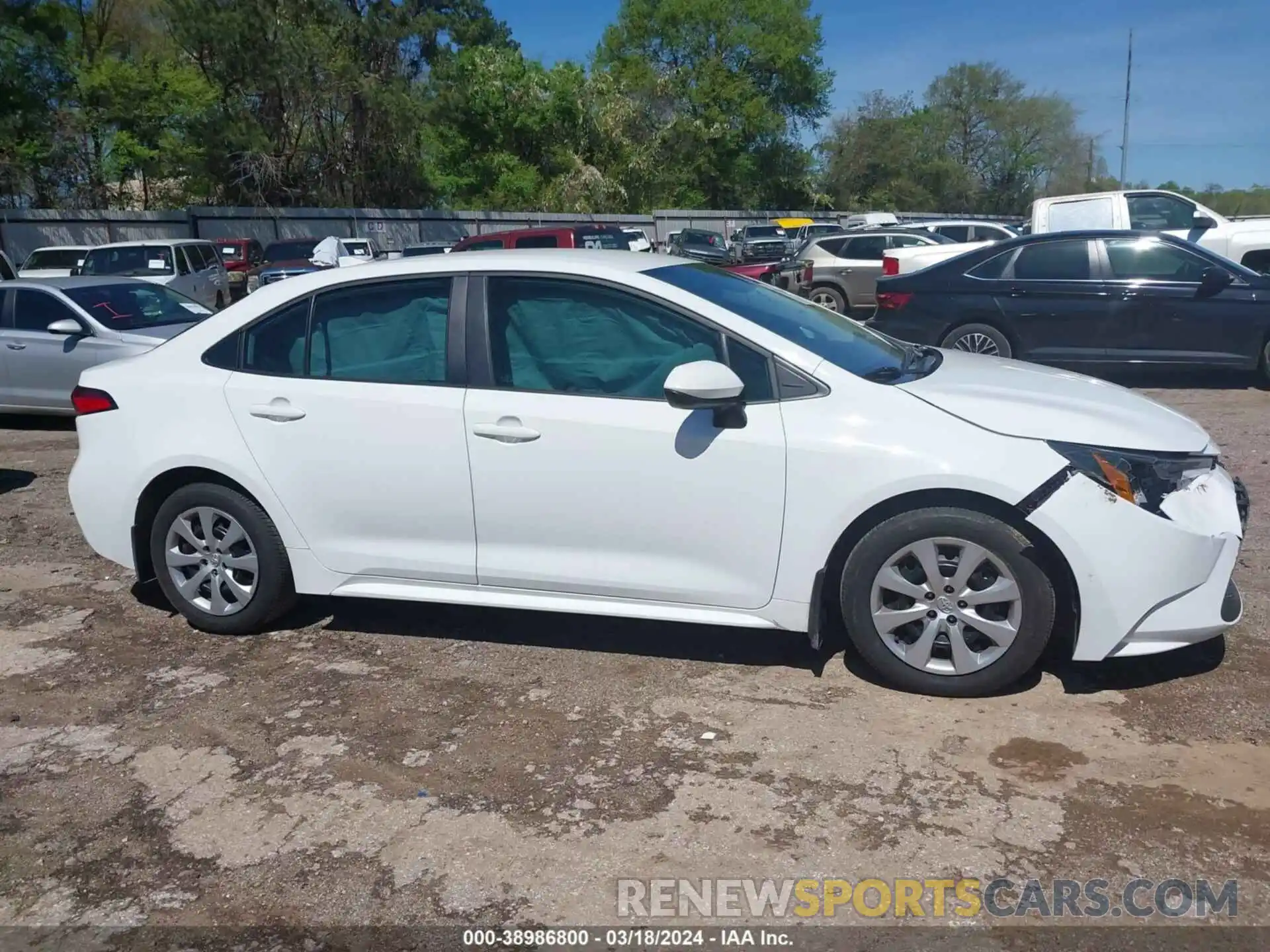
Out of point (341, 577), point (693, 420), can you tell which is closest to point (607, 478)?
point (693, 420)

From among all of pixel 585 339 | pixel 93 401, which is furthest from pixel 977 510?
pixel 93 401

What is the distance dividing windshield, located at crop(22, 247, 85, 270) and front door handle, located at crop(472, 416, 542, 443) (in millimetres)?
20870

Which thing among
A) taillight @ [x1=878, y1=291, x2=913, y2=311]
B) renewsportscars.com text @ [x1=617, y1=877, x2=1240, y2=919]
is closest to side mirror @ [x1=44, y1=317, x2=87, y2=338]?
taillight @ [x1=878, y1=291, x2=913, y2=311]

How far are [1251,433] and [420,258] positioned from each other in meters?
6.90

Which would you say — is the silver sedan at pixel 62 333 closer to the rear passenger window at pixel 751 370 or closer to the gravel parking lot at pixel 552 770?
the gravel parking lot at pixel 552 770

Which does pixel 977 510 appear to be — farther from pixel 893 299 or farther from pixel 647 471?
pixel 893 299

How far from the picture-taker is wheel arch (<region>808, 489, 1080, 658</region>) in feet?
12.9

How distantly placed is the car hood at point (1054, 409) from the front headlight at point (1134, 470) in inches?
1.2

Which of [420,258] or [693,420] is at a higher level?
[420,258]

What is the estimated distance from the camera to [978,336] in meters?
10.7

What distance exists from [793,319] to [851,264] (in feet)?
44.1

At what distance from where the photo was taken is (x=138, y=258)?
1927cm

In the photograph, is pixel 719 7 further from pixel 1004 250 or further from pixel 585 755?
pixel 585 755

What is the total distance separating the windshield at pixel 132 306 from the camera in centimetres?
1055
